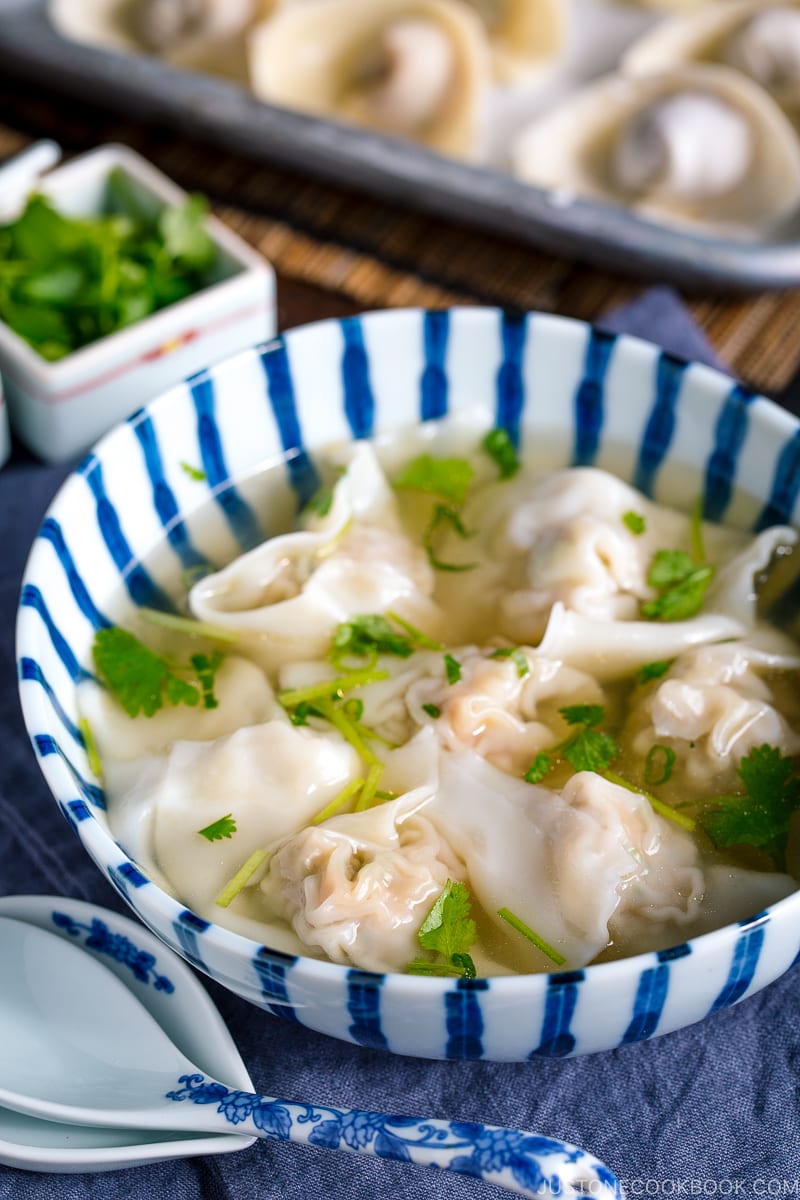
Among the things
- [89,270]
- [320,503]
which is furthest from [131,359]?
[320,503]

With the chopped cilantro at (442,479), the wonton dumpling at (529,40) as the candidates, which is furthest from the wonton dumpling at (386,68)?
the chopped cilantro at (442,479)

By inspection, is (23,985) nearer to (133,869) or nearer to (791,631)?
(133,869)

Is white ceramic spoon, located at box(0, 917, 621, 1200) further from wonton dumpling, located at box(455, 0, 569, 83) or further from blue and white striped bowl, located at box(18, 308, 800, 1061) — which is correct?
wonton dumpling, located at box(455, 0, 569, 83)

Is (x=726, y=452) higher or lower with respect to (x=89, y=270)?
higher

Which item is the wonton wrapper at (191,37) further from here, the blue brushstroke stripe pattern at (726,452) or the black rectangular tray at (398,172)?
the blue brushstroke stripe pattern at (726,452)

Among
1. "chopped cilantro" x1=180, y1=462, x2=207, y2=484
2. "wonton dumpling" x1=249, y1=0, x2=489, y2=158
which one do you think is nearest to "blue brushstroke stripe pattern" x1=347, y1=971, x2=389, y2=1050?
"chopped cilantro" x1=180, y1=462, x2=207, y2=484

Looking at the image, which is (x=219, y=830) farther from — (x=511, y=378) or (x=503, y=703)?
(x=511, y=378)
